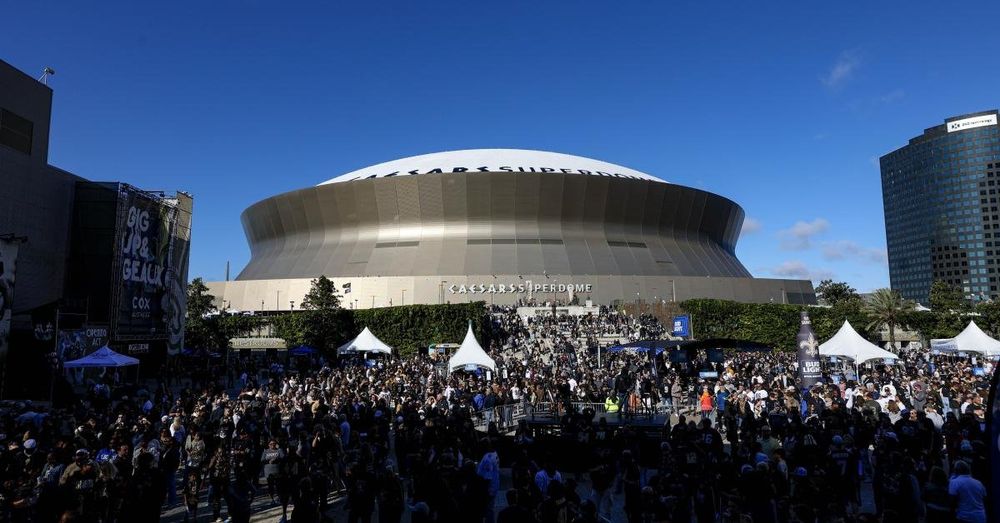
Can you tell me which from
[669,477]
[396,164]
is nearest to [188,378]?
[669,477]

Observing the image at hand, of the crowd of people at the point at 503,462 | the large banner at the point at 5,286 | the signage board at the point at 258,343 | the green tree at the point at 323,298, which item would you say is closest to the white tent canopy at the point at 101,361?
the crowd of people at the point at 503,462

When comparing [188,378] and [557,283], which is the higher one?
[557,283]

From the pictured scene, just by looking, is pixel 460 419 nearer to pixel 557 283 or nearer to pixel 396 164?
pixel 557 283

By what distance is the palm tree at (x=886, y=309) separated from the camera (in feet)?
141

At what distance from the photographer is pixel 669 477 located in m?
7.50

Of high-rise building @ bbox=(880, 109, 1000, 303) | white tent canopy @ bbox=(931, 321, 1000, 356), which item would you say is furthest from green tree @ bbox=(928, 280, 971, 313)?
high-rise building @ bbox=(880, 109, 1000, 303)

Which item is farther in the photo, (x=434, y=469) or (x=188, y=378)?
(x=188, y=378)

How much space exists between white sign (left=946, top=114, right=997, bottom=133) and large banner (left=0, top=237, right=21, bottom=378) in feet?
657

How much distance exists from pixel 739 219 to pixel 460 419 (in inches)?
2953

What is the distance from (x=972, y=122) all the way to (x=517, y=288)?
16715 centimetres

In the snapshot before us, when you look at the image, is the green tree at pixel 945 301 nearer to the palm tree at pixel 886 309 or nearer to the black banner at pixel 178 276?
the palm tree at pixel 886 309

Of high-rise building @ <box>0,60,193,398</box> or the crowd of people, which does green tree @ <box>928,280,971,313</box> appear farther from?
high-rise building @ <box>0,60,193,398</box>

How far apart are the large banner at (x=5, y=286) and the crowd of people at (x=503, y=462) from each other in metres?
4.89

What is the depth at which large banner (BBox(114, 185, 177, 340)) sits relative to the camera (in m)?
26.7
